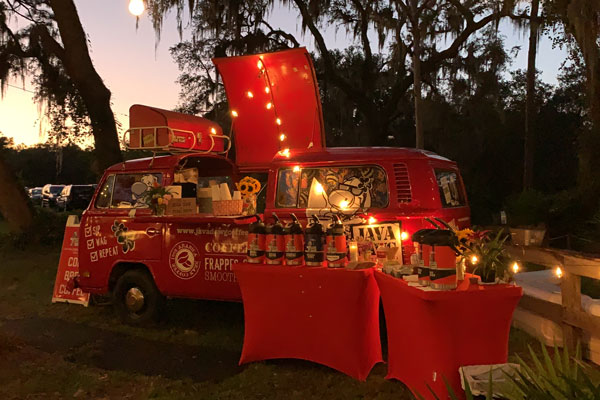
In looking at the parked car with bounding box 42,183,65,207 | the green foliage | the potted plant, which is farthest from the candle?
the parked car with bounding box 42,183,65,207

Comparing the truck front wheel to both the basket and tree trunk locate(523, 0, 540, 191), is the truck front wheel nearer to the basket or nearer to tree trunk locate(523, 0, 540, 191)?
the basket

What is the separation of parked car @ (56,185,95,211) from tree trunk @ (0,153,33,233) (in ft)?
57.2

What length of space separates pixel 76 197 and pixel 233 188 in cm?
2753

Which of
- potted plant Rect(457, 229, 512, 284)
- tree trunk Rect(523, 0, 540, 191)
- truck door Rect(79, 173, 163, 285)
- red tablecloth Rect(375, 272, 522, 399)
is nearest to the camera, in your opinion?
red tablecloth Rect(375, 272, 522, 399)

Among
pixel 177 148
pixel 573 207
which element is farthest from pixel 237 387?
pixel 573 207

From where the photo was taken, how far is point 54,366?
5.39 metres

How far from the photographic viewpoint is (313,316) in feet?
15.4

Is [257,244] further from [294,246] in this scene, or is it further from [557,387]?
[557,387]

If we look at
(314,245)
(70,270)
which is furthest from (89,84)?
(314,245)

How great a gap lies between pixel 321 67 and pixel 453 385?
1916 cm

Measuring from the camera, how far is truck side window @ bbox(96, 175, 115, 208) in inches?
271

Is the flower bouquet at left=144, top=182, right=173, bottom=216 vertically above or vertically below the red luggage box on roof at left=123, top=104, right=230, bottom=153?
below

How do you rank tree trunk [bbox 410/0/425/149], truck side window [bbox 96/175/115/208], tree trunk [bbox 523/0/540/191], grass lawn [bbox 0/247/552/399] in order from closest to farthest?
grass lawn [bbox 0/247/552/399]
truck side window [bbox 96/175/115/208]
tree trunk [bbox 410/0/425/149]
tree trunk [bbox 523/0/540/191]

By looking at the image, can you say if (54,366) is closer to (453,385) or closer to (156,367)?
(156,367)
